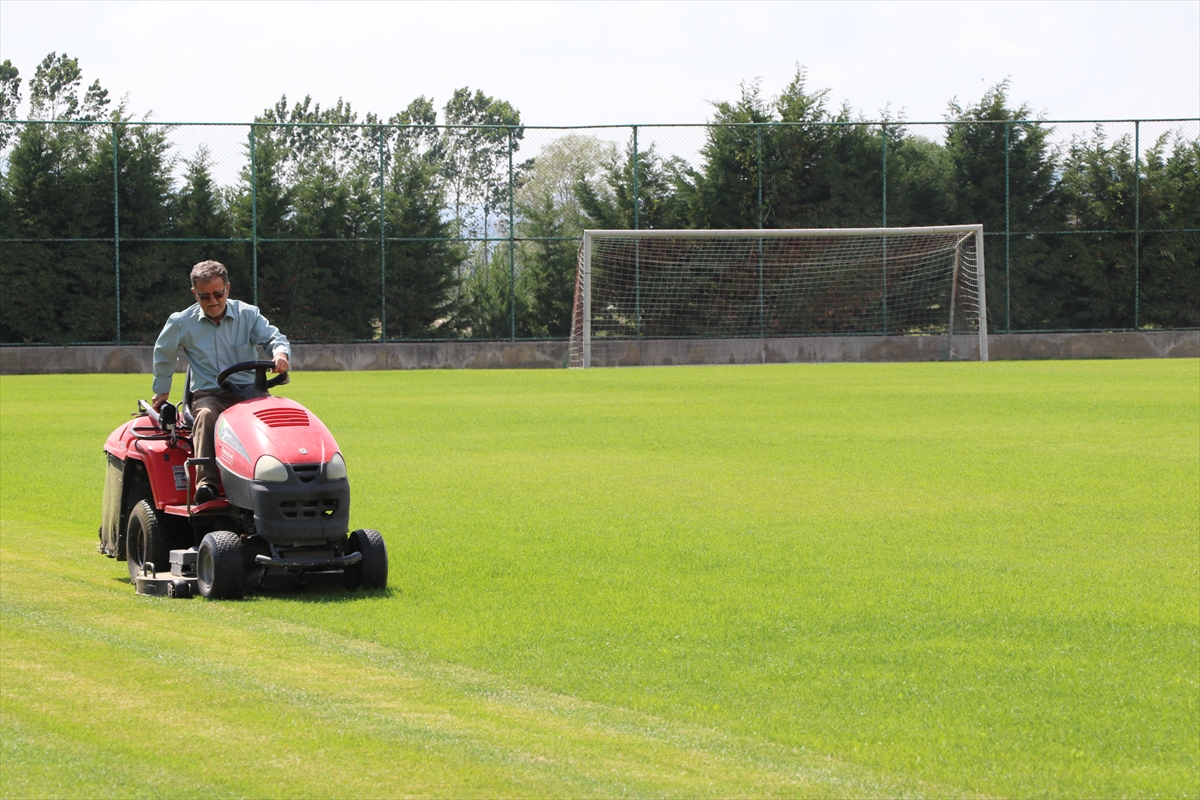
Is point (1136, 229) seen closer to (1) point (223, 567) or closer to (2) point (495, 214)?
(2) point (495, 214)

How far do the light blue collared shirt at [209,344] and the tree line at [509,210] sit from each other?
26431mm

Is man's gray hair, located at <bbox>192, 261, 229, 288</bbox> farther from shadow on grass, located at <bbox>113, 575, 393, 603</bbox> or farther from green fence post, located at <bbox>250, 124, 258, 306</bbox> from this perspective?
green fence post, located at <bbox>250, 124, 258, 306</bbox>

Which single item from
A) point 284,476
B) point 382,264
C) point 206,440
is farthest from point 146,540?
point 382,264

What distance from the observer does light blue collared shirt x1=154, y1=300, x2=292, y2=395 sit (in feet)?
24.7

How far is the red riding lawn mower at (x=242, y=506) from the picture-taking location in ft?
22.6

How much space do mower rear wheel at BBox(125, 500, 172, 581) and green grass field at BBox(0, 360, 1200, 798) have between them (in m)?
0.25

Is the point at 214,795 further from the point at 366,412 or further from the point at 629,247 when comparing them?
the point at 629,247

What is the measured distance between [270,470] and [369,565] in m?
0.74

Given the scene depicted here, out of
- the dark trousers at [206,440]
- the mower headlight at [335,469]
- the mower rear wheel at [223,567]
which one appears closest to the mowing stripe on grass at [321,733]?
the mower rear wheel at [223,567]

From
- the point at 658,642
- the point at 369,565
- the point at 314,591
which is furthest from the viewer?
the point at 314,591

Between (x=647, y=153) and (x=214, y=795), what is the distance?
1335 inches

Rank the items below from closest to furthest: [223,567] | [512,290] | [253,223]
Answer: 1. [223,567]
2. [253,223]
3. [512,290]

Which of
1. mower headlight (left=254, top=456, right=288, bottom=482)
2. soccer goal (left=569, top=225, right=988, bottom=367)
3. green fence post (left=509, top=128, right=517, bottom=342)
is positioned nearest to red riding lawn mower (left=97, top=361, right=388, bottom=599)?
mower headlight (left=254, top=456, right=288, bottom=482)

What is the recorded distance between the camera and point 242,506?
6934 millimetres
